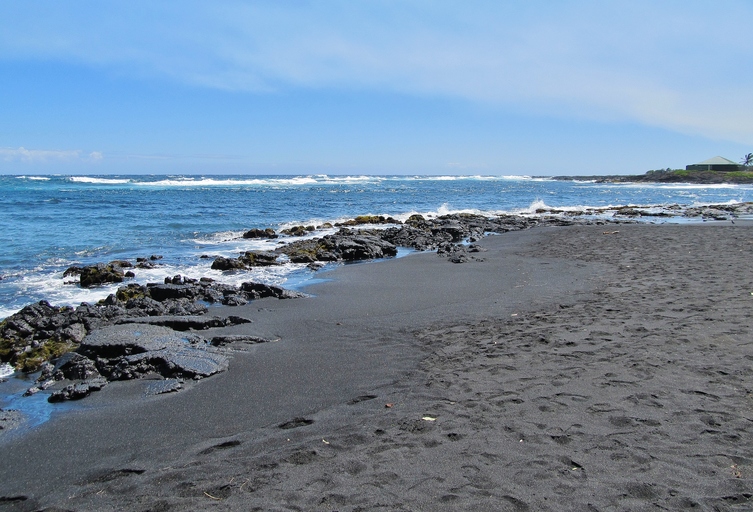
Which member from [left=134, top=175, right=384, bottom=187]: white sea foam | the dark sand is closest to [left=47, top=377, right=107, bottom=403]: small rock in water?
the dark sand

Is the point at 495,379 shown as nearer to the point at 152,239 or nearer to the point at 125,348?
the point at 125,348

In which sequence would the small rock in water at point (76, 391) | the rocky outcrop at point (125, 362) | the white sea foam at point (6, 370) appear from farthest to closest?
1. the white sea foam at point (6, 370)
2. the rocky outcrop at point (125, 362)
3. the small rock in water at point (76, 391)

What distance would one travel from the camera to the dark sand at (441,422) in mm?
3359

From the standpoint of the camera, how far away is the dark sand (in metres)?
3.36

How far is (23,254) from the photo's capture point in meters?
15.6

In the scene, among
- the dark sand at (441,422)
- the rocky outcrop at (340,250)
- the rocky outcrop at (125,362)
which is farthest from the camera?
the rocky outcrop at (340,250)

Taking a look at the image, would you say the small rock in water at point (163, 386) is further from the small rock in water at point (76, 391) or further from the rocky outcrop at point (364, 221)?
the rocky outcrop at point (364, 221)

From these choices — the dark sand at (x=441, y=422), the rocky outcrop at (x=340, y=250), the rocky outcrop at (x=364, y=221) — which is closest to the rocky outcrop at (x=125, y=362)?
the dark sand at (x=441, y=422)

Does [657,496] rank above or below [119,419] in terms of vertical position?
above

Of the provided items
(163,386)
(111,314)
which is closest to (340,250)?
(111,314)

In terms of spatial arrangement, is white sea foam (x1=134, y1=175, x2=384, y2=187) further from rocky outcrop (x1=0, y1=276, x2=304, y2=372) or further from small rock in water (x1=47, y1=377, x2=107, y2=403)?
small rock in water (x1=47, y1=377, x2=107, y2=403)

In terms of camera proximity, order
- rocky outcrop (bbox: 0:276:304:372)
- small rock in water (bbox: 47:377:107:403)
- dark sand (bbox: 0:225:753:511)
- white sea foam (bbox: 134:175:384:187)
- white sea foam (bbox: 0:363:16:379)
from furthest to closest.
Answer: white sea foam (bbox: 134:175:384:187) < rocky outcrop (bbox: 0:276:304:372) < white sea foam (bbox: 0:363:16:379) < small rock in water (bbox: 47:377:107:403) < dark sand (bbox: 0:225:753:511)

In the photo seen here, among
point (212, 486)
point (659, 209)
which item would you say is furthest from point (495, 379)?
point (659, 209)

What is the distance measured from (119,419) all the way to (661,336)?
6.59 metres
